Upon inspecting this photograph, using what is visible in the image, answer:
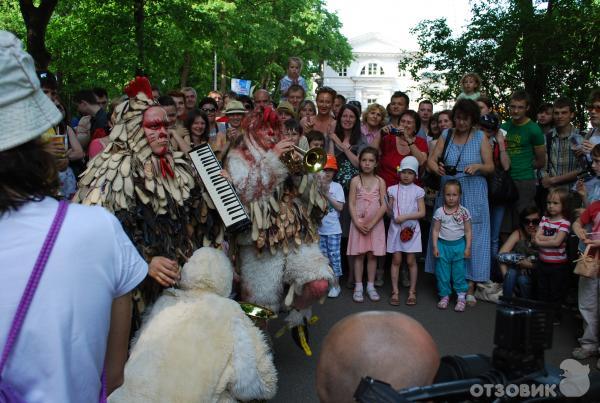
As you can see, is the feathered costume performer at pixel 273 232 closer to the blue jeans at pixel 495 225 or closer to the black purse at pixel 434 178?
the black purse at pixel 434 178

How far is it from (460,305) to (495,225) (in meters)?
1.08

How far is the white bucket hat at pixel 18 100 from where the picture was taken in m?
1.32

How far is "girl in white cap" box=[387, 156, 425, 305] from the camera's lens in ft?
20.8

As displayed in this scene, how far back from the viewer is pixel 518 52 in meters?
10.3

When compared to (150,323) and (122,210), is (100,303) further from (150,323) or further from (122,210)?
(122,210)

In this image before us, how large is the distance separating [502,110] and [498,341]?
10.3m

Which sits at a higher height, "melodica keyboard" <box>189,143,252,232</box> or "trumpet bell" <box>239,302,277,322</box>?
"melodica keyboard" <box>189,143,252,232</box>

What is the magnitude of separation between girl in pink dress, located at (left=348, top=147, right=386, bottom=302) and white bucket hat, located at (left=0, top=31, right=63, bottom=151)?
5127 mm

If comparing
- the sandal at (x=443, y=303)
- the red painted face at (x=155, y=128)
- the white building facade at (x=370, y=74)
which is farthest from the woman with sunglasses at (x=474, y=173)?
the white building facade at (x=370, y=74)

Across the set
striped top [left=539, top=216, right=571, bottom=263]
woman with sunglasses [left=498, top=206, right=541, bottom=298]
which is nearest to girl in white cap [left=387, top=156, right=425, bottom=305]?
woman with sunglasses [left=498, top=206, right=541, bottom=298]

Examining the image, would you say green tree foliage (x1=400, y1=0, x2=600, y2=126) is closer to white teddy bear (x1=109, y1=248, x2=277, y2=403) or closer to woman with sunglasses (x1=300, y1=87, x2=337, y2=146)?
woman with sunglasses (x1=300, y1=87, x2=337, y2=146)

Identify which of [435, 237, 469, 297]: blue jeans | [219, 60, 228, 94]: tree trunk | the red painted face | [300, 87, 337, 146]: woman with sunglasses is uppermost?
[219, 60, 228, 94]: tree trunk

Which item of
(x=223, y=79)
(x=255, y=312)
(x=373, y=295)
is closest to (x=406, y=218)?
(x=373, y=295)

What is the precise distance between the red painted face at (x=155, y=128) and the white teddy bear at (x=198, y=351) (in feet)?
2.36
